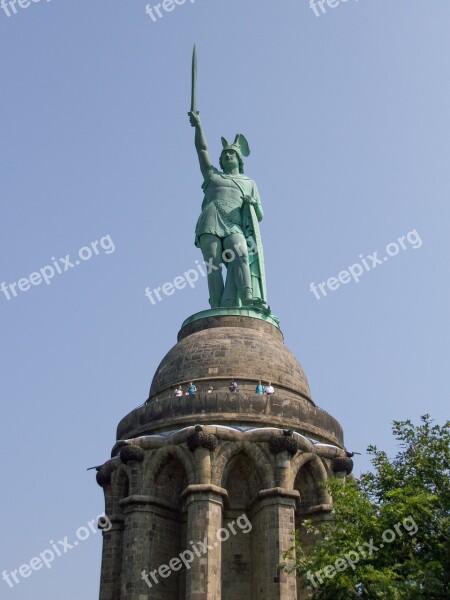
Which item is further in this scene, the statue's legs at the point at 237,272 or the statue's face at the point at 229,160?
the statue's face at the point at 229,160

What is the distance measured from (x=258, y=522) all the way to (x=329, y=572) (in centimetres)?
792

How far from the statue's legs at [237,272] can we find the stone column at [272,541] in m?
8.81

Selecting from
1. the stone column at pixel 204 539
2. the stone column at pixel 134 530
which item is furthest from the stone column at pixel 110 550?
the stone column at pixel 204 539

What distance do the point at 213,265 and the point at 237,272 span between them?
1.11 meters

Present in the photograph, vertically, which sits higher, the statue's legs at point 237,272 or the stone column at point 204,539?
the statue's legs at point 237,272

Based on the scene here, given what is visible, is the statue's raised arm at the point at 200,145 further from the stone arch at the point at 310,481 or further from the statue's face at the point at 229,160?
the stone arch at the point at 310,481

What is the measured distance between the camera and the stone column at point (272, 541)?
23.2 meters

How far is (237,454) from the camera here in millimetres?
25688

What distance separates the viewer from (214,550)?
23797 mm

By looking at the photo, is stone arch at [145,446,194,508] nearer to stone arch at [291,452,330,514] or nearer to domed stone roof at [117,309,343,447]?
domed stone roof at [117,309,343,447]

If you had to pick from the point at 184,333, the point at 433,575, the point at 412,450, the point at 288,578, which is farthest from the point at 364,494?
the point at 184,333

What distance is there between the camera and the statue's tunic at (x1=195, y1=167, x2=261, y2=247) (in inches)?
1284

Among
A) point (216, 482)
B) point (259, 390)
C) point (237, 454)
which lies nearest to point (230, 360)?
point (259, 390)

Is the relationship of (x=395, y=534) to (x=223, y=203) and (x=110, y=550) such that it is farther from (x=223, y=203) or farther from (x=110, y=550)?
(x=223, y=203)
